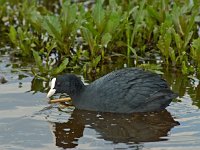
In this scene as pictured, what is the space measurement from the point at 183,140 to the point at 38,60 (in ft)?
9.58

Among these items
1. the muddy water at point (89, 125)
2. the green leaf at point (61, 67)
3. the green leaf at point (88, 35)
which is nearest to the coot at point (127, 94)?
the muddy water at point (89, 125)

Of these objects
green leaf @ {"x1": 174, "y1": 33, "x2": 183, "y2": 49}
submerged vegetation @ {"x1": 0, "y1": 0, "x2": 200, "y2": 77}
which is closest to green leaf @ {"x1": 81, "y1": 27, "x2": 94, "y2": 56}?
submerged vegetation @ {"x1": 0, "y1": 0, "x2": 200, "y2": 77}

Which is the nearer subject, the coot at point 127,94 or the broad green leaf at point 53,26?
the coot at point 127,94

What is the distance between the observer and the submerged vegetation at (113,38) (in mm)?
8734

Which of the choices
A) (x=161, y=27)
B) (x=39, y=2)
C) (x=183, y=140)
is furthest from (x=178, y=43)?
(x=39, y=2)

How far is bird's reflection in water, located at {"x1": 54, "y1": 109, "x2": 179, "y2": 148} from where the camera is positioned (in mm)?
6633

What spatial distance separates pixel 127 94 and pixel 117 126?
46 cm

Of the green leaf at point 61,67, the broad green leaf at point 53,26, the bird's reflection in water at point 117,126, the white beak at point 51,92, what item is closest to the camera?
the bird's reflection in water at point 117,126

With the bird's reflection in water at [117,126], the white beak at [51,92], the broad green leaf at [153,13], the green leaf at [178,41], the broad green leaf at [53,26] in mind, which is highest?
the broad green leaf at [153,13]

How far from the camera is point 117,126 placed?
7051 mm

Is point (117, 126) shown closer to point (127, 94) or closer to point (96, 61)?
point (127, 94)

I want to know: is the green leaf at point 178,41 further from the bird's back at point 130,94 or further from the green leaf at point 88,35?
the bird's back at point 130,94

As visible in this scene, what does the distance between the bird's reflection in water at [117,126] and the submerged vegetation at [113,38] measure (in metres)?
1.31

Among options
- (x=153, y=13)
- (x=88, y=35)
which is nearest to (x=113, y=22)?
(x=88, y=35)
